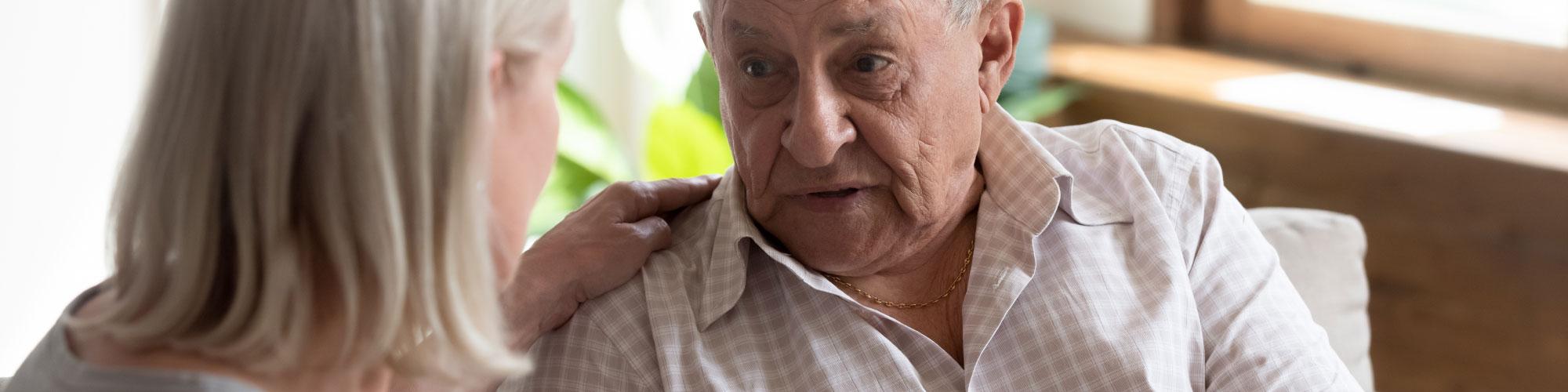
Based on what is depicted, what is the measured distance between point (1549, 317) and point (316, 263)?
7.62 ft

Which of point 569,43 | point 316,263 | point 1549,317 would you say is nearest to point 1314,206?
point 1549,317

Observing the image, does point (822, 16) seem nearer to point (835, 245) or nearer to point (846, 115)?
point (846, 115)

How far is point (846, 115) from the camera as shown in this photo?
1.48 m

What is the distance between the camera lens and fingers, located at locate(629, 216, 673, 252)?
1526 millimetres

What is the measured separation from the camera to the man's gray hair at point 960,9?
58.4 inches

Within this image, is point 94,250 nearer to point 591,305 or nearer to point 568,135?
point 568,135

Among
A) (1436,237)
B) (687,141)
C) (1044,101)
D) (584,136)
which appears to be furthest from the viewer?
(1044,101)

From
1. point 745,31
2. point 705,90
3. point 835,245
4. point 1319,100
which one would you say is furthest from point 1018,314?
point 1319,100

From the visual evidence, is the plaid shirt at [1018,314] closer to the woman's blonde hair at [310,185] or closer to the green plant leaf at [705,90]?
the woman's blonde hair at [310,185]

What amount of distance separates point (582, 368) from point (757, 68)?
36 cm

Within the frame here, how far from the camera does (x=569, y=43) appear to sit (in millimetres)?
1073

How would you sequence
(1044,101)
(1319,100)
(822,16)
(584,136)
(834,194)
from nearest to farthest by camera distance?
(822,16) < (834,194) < (1319,100) < (584,136) < (1044,101)

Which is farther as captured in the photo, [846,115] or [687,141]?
[687,141]

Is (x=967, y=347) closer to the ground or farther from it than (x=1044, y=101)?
farther from it
